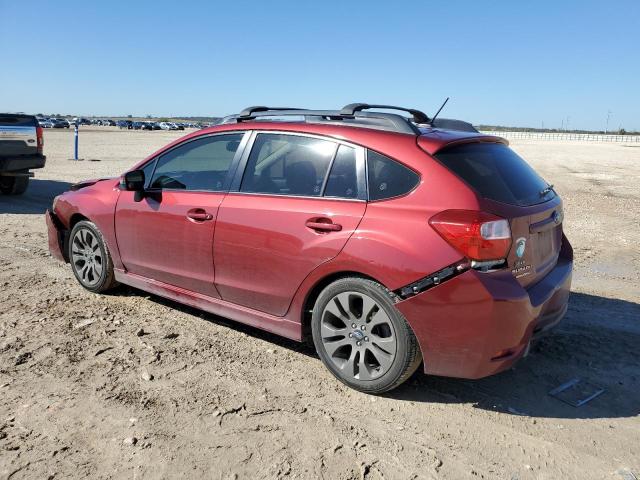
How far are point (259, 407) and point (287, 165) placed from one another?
1627mm

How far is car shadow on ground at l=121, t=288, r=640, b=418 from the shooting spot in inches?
136

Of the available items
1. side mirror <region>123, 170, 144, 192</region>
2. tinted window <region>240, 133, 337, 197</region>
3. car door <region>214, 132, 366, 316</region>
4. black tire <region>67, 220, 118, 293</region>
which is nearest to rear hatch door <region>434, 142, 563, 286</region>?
car door <region>214, 132, 366, 316</region>

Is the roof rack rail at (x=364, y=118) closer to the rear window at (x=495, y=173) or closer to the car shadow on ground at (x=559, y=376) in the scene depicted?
the rear window at (x=495, y=173)

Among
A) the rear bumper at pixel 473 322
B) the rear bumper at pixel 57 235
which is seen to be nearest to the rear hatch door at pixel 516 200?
the rear bumper at pixel 473 322

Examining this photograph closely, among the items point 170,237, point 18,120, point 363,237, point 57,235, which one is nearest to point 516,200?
point 363,237

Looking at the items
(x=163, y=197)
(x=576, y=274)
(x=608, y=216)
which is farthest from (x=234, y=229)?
(x=608, y=216)

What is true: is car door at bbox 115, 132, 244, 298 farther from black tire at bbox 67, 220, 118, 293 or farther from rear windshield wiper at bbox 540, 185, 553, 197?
rear windshield wiper at bbox 540, 185, 553, 197

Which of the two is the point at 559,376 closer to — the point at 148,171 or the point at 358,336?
the point at 358,336

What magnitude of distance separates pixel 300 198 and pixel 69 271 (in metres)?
3.52

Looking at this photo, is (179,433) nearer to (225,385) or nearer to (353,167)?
(225,385)

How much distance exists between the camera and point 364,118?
12.6ft

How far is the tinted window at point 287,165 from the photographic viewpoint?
378 cm

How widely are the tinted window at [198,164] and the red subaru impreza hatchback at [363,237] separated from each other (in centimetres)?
1

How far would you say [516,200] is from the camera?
3436 mm
